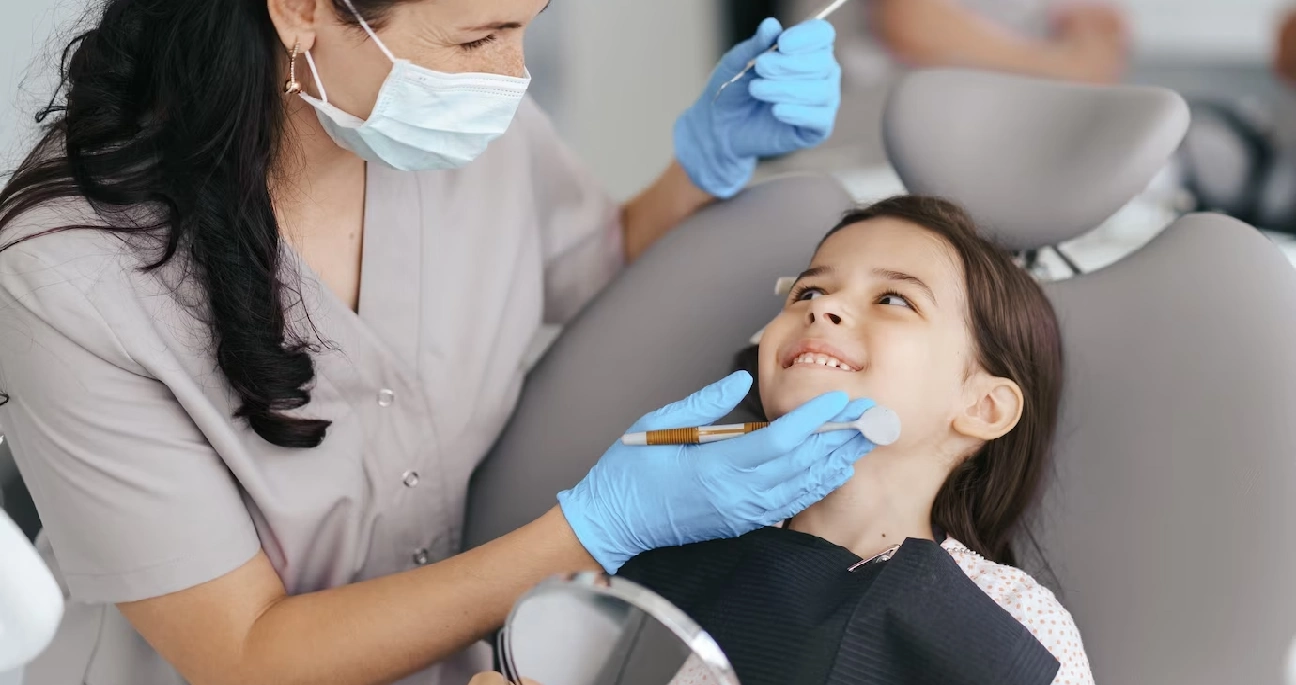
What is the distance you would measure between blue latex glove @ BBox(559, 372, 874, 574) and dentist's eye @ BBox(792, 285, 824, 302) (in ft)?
0.81

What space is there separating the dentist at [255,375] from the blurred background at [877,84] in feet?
4.06

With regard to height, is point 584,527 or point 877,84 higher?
point 584,527

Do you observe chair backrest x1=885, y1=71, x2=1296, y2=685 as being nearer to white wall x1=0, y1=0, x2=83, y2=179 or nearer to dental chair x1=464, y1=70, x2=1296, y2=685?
dental chair x1=464, y1=70, x2=1296, y2=685

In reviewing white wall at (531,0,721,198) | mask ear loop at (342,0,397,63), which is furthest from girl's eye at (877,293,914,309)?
white wall at (531,0,721,198)

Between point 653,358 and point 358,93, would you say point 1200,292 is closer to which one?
point 653,358

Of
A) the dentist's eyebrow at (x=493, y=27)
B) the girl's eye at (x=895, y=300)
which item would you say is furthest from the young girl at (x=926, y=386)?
the dentist's eyebrow at (x=493, y=27)

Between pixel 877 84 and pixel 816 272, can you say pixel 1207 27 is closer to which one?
pixel 877 84

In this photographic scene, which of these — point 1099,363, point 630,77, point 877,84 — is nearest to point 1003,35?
point 877,84

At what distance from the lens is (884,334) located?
122 cm

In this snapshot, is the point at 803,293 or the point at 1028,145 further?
the point at 1028,145

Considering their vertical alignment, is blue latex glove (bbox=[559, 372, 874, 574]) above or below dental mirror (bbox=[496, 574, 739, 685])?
below

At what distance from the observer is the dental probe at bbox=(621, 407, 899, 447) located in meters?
1.08

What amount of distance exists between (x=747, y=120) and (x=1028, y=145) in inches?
14.7

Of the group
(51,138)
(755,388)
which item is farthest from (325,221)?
(755,388)
